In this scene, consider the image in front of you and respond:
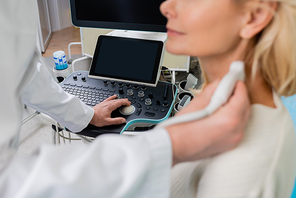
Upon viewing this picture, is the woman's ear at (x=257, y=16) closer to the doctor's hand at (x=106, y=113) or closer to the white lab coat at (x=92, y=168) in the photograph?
the white lab coat at (x=92, y=168)

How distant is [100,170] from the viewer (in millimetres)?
410

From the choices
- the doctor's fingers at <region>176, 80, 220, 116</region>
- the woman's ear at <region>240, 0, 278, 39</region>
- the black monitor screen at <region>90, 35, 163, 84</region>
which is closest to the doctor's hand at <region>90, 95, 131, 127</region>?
the black monitor screen at <region>90, 35, 163, 84</region>

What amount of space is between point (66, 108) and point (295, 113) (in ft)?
3.71

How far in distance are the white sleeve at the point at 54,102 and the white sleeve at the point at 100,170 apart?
44 centimetres

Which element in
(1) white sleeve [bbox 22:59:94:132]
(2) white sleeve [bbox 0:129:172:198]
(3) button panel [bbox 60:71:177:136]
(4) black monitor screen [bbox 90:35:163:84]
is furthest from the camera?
(4) black monitor screen [bbox 90:35:163:84]

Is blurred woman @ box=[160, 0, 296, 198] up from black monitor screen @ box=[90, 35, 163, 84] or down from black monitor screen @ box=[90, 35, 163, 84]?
up

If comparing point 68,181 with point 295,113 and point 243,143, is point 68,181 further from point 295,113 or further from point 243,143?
point 295,113

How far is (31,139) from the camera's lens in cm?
194

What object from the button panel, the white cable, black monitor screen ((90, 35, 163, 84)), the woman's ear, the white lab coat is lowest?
the button panel

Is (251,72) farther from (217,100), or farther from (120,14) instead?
(120,14)

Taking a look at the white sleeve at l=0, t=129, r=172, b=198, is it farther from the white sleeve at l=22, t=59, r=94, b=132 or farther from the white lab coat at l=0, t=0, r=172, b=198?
the white sleeve at l=22, t=59, r=94, b=132

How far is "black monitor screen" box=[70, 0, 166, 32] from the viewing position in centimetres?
104

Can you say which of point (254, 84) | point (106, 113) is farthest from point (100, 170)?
point (106, 113)

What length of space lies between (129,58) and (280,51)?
2.28ft
